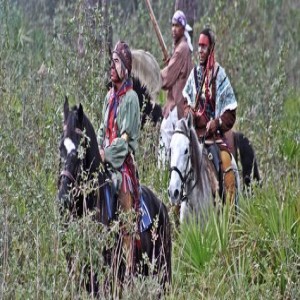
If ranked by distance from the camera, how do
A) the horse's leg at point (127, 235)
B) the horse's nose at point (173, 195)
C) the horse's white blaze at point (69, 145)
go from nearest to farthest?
1. the horse's white blaze at point (69, 145)
2. the horse's leg at point (127, 235)
3. the horse's nose at point (173, 195)

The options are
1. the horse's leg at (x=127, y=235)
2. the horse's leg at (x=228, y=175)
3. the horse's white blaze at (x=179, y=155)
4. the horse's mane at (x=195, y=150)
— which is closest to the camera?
the horse's leg at (x=127, y=235)

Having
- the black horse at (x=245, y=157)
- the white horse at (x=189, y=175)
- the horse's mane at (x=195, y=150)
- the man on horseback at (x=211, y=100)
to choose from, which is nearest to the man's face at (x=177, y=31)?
the black horse at (x=245, y=157)

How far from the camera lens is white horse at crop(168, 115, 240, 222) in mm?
13297

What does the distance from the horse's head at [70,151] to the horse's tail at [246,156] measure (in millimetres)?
4752

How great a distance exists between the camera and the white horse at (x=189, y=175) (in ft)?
43.6

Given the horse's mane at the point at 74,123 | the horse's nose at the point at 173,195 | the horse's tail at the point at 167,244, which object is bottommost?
the horse's tail at the point at 167,244

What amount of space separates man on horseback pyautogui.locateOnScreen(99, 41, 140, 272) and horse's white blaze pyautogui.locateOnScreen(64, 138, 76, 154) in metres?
0.51

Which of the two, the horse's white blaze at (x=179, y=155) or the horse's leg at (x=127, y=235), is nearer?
the horse's leg at (x=127, y=235)

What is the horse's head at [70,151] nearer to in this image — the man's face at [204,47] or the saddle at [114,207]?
the saddle at [114,207]

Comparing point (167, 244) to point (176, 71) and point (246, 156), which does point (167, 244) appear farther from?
point (176, 71)

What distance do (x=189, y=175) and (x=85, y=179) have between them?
3134 mm

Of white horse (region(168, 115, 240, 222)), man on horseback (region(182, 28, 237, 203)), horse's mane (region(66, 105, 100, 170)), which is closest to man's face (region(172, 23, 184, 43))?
man on horseback (region(182, 28, 237, 203))

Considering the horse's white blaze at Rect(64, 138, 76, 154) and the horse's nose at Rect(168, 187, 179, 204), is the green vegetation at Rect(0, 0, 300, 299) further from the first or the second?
the horse's white blaze at Rect(64, 138, 76, 154)

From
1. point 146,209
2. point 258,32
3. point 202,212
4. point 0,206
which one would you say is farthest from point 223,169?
point 258,32
